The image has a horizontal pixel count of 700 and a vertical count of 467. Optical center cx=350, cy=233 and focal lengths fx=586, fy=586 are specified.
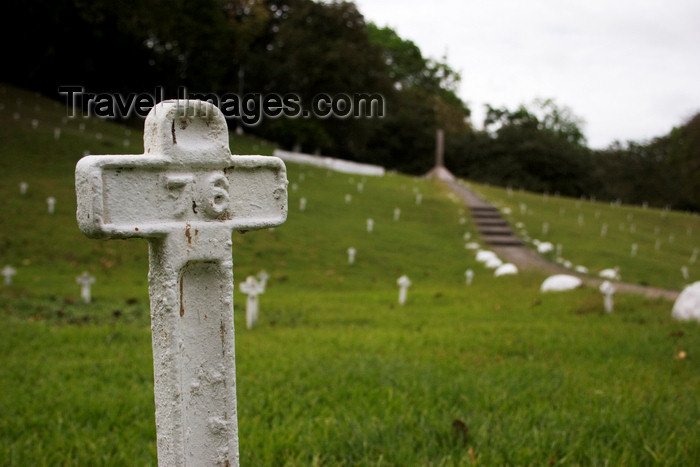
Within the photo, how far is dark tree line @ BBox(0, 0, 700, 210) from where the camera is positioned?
92.2ft

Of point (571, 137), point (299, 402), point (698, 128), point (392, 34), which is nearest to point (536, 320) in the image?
point (299, 402)

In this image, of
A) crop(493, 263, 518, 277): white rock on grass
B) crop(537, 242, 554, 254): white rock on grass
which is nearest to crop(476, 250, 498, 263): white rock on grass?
crop(493, 263, 518, 277): white rock on grass

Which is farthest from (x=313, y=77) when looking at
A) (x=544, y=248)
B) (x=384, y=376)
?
(x=384, y=376)

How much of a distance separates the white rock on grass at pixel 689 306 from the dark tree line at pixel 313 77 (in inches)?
812

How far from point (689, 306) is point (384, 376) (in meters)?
5.10

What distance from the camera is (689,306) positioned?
7707 millimetres

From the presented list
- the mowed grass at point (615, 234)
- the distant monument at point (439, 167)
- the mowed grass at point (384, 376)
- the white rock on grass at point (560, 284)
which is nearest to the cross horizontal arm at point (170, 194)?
the mowed grass at point (384, 376)

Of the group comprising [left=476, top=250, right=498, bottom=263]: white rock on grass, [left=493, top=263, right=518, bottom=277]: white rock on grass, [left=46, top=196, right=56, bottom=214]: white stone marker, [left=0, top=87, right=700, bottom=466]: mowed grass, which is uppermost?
[left=46, top=196, right=56, bottom=214]: white stone marker

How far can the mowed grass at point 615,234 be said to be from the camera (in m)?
17.9

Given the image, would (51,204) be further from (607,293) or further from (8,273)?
(607,293)

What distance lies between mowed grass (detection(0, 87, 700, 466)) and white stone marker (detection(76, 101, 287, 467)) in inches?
44.1

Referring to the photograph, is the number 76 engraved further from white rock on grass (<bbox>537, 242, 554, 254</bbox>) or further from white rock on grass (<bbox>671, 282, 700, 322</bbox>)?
white rock on grass (<bbox>537, 242, 554, 254</bbox>)

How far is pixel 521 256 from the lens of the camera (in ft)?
59.6

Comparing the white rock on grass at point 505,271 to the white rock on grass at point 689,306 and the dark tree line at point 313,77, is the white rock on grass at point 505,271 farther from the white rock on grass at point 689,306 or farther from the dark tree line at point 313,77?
the dark tree line at point 313,77
